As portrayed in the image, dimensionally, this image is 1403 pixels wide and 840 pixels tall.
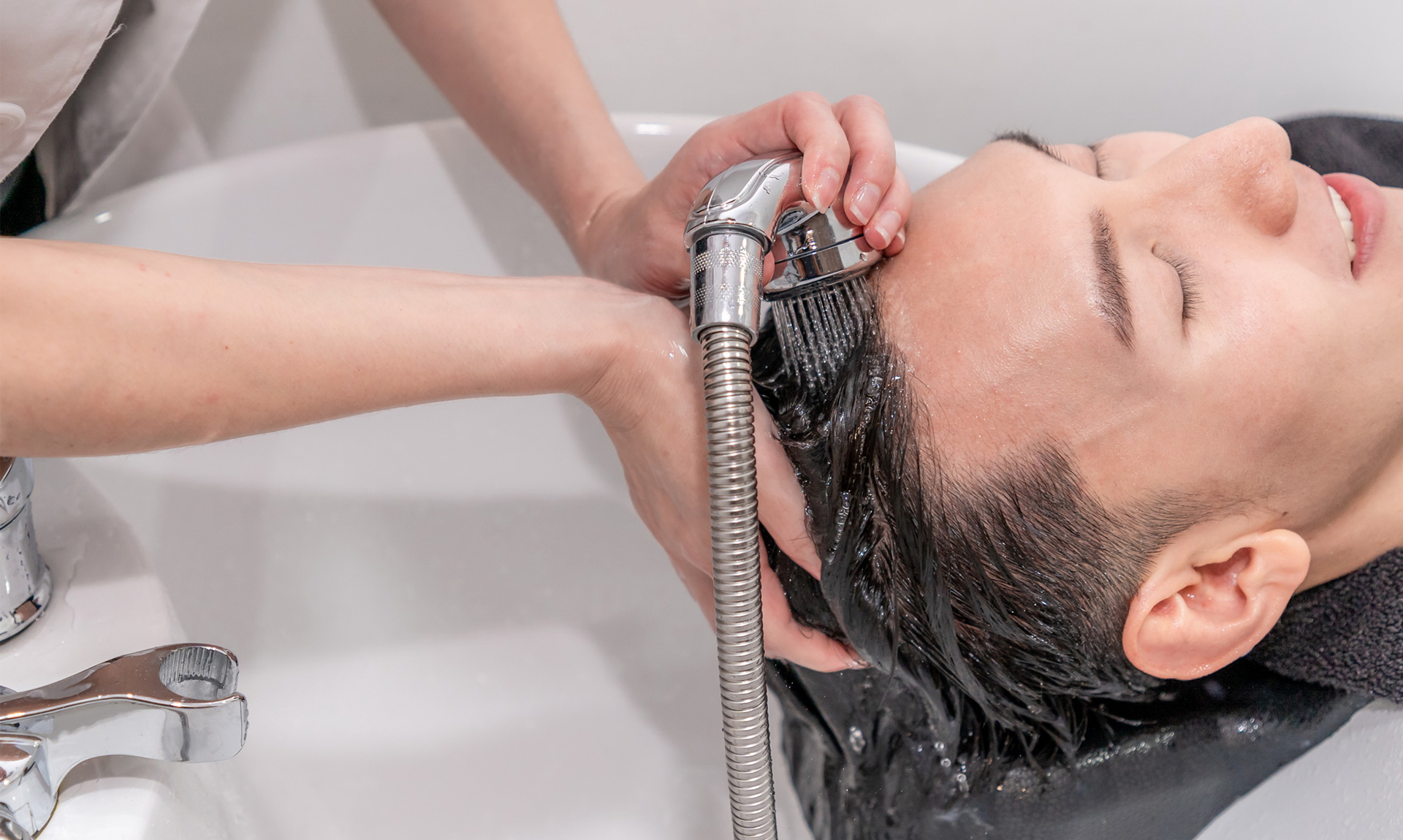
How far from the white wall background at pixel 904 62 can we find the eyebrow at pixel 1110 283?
67 centimetres

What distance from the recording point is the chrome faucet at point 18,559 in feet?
1.97

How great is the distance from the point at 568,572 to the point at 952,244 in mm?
683

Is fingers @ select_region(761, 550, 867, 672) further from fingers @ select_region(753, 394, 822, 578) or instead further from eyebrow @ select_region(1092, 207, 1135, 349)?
eyebrow @ select_region(1092, 207, 1135, 349)

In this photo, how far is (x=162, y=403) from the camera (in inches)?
20.1

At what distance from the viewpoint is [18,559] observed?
63 cm

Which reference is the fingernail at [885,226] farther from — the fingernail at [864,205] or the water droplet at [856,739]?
the water droplet at [856,739]

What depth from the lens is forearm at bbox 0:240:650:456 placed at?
470mm

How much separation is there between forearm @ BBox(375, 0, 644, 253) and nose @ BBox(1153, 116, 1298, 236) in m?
0.48

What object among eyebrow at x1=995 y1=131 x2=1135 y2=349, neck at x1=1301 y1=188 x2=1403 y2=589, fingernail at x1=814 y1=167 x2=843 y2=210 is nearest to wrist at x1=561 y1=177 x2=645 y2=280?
fingernail at x1=814 y1=167 x2=843 y2=210

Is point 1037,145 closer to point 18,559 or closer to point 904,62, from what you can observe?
point 904,62

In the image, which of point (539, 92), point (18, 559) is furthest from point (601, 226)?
point (18, 559)

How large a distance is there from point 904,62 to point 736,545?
2.96 ft

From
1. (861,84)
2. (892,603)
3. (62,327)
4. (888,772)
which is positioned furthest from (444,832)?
(861,84)

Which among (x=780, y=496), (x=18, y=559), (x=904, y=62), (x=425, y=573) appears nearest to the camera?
(x=18, y=559)
